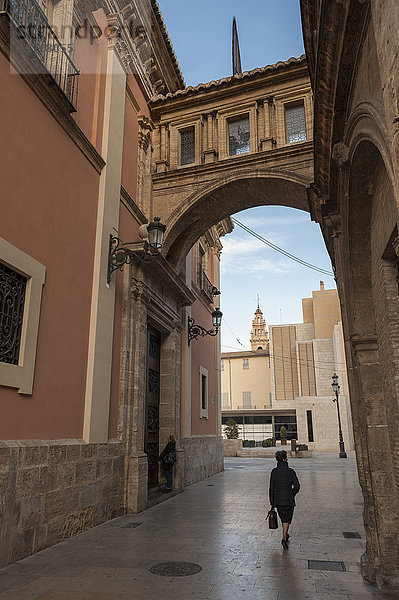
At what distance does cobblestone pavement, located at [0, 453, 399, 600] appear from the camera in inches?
161

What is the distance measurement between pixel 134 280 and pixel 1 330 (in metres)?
4.23

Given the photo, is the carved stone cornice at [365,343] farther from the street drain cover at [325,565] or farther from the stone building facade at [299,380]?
the stone building facade at [299,380]

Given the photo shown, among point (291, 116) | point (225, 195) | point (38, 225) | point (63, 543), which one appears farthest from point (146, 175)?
point (63, 543)

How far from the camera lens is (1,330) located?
202 inches

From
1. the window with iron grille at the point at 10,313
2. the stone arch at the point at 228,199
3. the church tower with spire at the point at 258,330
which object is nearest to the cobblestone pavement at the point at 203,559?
the window with iron grille at the point at 10,313

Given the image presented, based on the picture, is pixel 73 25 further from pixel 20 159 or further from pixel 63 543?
pixel 63 543

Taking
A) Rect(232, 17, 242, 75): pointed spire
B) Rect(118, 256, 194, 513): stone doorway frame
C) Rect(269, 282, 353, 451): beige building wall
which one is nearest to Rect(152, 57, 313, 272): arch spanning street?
Rect(118, 256, 194, 513): stone doorway frame

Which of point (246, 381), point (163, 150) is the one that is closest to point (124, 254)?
point (163, 150)

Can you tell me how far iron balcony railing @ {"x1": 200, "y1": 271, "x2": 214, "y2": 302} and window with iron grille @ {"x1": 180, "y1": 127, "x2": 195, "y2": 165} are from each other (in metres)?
5.14

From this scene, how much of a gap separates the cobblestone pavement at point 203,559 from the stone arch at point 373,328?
27.5 inches

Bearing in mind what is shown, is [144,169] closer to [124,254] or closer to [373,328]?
[124,254]

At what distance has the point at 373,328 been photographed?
17.6ft

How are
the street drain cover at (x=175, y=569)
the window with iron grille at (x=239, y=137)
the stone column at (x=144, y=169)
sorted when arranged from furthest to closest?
1. the window with iron grille at (x=239, y=137)
2. the stone column at (x=144, y=169)
3. the street drain cover at (x=175, y=569)

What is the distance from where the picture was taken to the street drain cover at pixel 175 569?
4.61 meters
